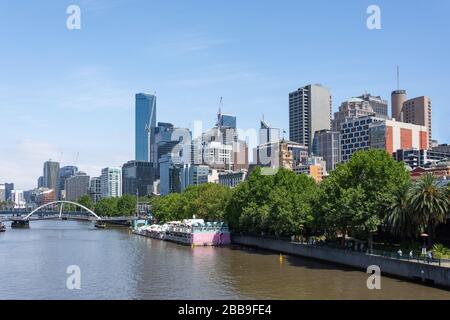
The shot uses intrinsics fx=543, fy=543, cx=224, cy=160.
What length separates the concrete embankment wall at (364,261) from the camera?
44.6 m

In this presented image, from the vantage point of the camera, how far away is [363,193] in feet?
189

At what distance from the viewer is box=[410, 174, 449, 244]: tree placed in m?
49.6

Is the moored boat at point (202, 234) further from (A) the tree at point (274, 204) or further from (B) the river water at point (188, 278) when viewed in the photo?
(B) the river water at point (188, 278)

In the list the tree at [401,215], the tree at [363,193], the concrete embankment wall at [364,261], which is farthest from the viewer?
the tree at [363,193]

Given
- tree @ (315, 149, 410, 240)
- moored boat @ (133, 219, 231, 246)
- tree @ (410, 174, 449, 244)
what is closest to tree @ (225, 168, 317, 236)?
moored boat @ (133, 219, 231, 246)

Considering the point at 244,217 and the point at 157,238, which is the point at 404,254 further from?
the point at 157,238

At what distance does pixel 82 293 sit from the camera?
45.1 m

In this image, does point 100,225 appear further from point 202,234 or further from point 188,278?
point 188,278

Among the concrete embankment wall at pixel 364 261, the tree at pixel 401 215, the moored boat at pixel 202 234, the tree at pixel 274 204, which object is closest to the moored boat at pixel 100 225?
the moored boat at pixel 202 234

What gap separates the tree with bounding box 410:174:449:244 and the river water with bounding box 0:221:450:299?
6.69 metres

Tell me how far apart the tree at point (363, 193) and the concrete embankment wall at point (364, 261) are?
10.3ft

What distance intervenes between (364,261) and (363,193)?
7218 millimetres

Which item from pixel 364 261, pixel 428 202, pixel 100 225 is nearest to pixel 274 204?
pixel 364 261
